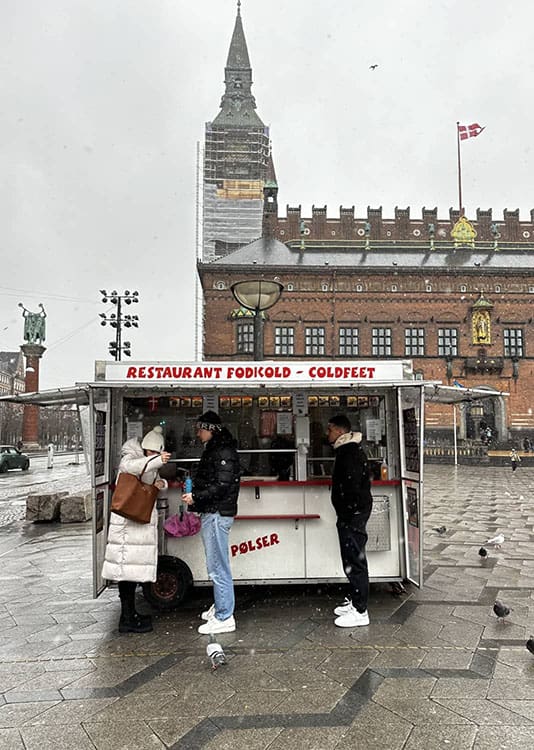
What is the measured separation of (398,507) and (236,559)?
2038mm

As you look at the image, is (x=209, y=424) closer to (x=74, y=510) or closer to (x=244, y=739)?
(x=244, y=739)

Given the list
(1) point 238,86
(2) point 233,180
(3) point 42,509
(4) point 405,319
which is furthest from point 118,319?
(1) point 238,86

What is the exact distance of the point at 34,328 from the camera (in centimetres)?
4872

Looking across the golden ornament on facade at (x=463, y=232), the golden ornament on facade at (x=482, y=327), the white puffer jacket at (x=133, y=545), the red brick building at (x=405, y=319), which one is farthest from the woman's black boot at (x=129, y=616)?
the golden ornament on facade at (x=463, y=232)

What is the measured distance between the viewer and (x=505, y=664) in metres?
4.51

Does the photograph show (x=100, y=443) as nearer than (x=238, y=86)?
Yes

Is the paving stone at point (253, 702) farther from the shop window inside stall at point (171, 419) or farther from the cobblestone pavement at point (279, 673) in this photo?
the shop window inside stall at point (171, 419)

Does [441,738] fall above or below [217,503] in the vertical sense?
below

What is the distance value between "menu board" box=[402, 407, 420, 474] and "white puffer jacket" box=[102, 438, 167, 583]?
295 cm

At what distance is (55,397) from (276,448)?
9.48ft

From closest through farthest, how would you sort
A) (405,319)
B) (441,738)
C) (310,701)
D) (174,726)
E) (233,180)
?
(441,738)
(174,726)
(310,701)
(405,319)
(233,180)

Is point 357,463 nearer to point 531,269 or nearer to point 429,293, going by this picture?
point 429,293

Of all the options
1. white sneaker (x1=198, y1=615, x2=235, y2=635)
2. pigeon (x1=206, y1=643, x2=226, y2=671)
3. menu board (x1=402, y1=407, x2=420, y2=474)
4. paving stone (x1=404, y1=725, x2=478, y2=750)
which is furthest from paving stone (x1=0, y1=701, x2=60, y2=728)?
menu board (x1=402, y1=407, x2=420, y2=474)

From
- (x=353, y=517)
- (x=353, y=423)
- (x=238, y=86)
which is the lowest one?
(x=353, y=517)
